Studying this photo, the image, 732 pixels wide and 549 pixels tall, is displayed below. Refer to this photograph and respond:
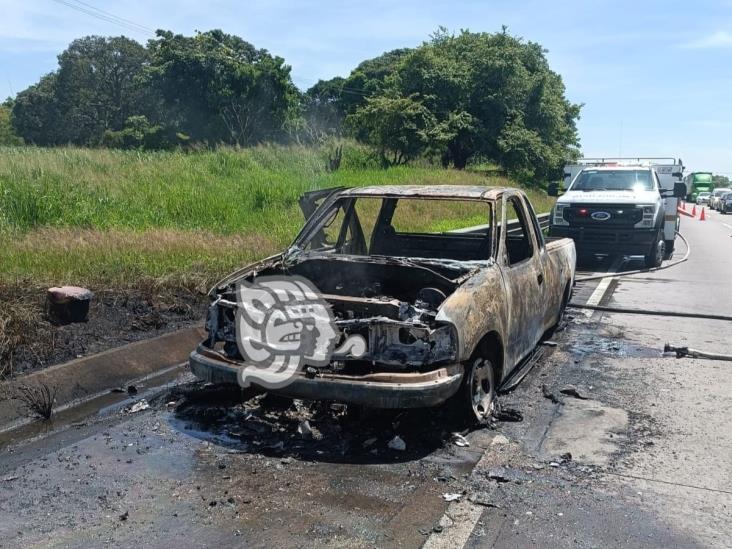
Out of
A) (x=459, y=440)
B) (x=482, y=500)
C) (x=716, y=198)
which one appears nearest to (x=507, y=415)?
(x=459, y=440)

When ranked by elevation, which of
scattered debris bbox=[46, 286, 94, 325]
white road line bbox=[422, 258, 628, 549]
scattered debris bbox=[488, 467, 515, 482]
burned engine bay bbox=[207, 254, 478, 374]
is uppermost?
burned engine bay bbox=[207, 254, 478, 374]

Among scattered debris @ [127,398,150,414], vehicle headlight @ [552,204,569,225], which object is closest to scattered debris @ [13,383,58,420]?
scattered debris @ [127,398,150,414]

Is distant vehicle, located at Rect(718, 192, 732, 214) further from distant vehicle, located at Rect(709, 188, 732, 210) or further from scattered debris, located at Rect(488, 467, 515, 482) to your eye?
scattered debris, located at Rect(488, 467, 515, 482)

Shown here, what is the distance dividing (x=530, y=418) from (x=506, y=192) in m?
2.02

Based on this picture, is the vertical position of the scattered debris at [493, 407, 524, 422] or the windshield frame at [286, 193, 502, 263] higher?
the windshield frame at [286, 193, 502, 263]

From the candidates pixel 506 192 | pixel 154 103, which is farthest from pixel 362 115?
pixel 506 192

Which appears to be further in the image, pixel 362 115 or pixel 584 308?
pixel 362 115

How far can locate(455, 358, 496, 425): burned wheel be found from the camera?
4.80m

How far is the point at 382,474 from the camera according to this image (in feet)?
13.8

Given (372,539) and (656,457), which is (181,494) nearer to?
(372,539)

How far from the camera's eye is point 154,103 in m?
51.1

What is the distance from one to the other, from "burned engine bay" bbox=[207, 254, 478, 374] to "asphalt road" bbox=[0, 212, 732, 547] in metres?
0.58

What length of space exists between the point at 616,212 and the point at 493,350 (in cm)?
980

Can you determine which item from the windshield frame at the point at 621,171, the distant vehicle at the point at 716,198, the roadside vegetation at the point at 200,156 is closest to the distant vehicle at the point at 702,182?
the distant vehicle at the point at 716,198
